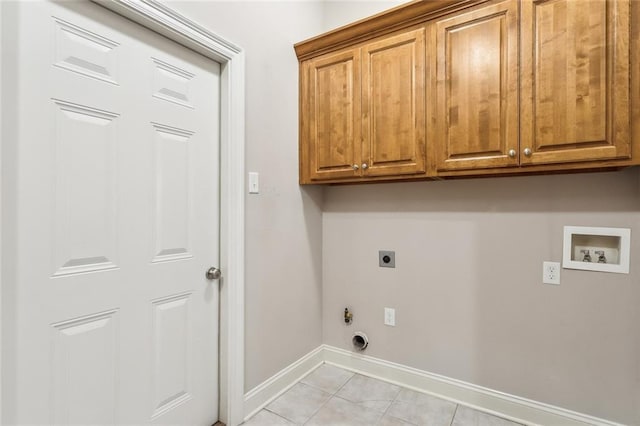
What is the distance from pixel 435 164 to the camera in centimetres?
173

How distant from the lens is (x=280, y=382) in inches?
78.5

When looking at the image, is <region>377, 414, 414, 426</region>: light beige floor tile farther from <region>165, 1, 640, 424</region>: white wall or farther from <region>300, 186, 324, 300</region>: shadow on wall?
<region>300, 186, 324, 300</region>: shadow on wall

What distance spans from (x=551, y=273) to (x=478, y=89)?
1056 mm

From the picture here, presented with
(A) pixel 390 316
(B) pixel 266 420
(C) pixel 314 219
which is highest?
(C) pixel 314 219

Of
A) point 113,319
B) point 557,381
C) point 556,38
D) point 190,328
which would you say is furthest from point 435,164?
point 113,319

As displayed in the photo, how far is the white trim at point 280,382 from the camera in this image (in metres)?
1.80

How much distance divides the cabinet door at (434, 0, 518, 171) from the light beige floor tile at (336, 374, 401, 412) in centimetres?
144

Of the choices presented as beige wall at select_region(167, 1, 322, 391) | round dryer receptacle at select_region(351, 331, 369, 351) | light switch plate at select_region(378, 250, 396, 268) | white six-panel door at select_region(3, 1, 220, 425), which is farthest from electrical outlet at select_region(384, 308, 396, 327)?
white six-panel door at select_region(3, 1, 220, 425)

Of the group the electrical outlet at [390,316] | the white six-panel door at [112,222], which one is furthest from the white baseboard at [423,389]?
the white six-panel door at [112,222]

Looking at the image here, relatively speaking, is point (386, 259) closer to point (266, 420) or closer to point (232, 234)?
point (232, 234)

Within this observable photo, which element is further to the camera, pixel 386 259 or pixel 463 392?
pixel 386 259

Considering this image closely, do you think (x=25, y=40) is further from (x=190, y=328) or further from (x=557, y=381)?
(x=557, y=381)

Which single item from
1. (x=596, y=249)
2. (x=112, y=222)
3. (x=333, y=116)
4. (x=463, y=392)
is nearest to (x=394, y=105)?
(x=333, y=116)

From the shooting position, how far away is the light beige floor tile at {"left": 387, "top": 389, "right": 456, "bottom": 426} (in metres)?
1.74
